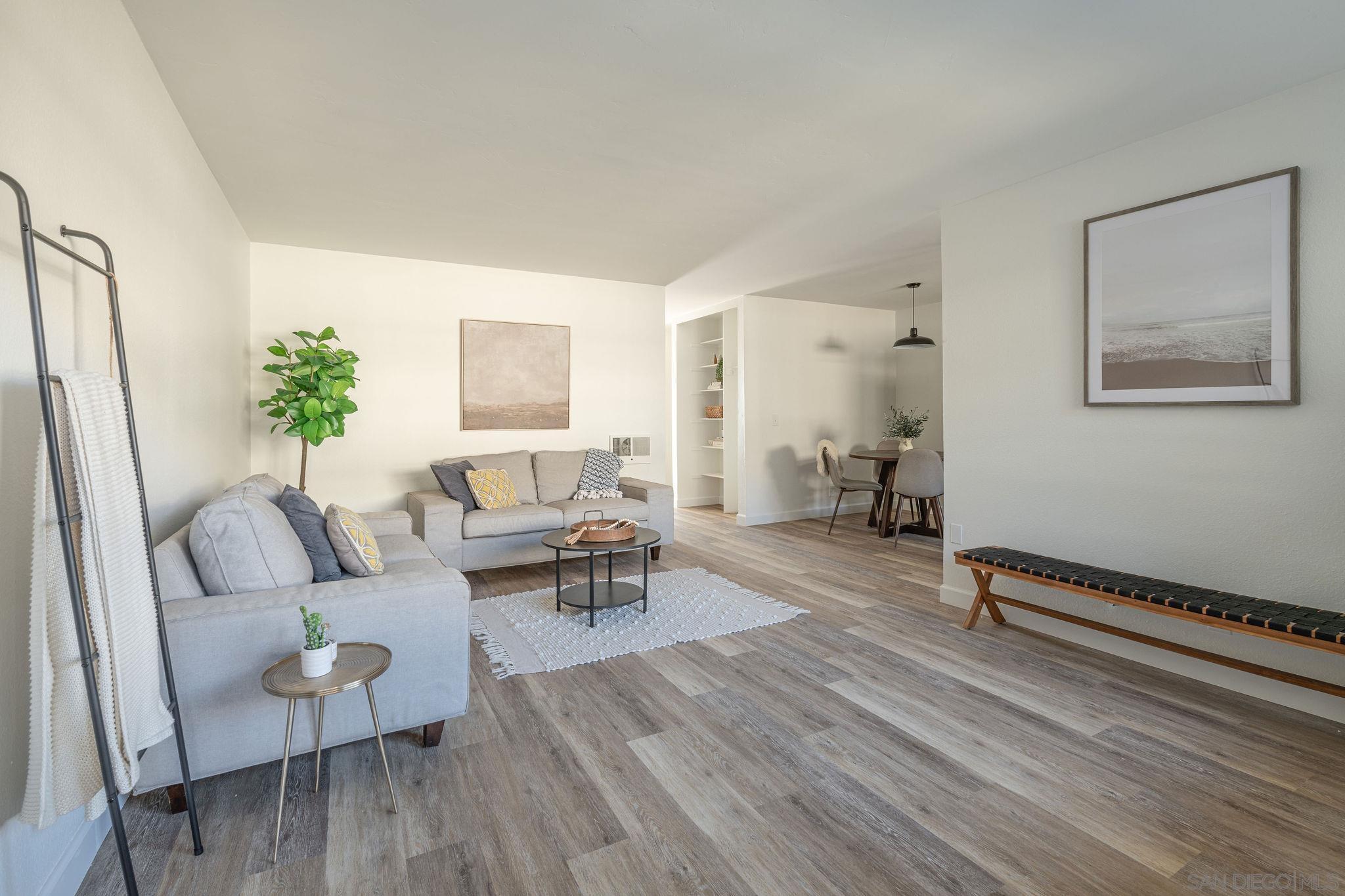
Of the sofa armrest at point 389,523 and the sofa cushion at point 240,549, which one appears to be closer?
the sofa cushion at point 240,549

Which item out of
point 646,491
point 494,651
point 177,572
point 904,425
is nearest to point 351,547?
point 177,572

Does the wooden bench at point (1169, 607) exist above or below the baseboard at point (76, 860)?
above

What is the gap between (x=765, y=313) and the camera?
6961 mm

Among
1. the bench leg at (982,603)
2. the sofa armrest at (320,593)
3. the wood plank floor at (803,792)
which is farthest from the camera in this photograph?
the bench leg at (982,603)

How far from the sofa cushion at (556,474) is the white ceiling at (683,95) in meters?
2.05

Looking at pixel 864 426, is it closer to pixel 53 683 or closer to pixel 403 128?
pixel 403 128

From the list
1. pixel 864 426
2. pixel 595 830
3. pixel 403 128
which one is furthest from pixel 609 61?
pixel 864 426

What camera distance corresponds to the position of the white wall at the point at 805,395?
272 inches

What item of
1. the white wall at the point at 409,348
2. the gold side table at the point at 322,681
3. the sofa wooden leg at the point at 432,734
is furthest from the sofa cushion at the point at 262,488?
the white wall at the point at 409,348

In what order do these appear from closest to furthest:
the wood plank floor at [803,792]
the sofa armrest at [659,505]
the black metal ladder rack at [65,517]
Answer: the black metal ladder rack at [65,517], the wood plank floor at [803,792], the sofa armrest at [659,505]

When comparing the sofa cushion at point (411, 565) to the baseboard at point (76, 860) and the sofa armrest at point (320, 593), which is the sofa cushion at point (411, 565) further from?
the baseboard at point (76, 860)

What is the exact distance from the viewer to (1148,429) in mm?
2973

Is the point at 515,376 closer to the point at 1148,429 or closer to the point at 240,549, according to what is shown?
the point at 240,549

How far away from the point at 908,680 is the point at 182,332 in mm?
3635
